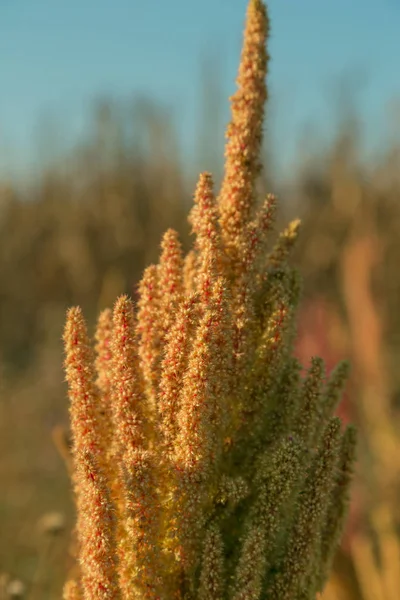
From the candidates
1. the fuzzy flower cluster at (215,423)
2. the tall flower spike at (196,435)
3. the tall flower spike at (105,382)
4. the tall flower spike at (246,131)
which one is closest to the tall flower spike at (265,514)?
the fuzzy flower cluster at (215,423)

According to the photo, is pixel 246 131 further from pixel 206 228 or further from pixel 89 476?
pixel 89 476

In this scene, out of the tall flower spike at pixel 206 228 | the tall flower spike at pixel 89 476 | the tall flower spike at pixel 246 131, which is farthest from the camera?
the tall flower spike at pixel 246 131

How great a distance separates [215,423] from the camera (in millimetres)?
1490

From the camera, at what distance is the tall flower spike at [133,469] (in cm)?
137

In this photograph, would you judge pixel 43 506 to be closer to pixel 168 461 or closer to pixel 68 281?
pixel 168 461

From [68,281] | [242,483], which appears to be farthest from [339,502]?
[68,281]

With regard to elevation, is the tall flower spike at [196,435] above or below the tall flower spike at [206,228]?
below

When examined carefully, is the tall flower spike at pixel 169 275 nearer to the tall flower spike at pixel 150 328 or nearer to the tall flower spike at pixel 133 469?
the tall flower spike at pixel 150 328

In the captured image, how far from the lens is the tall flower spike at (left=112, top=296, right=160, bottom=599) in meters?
1.37

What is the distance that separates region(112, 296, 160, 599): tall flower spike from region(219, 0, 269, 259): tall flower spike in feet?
1.32

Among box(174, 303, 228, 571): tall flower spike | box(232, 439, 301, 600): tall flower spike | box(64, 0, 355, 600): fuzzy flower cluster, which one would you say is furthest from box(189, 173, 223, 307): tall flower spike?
box(232, 439, 301, 600): tall flower spike

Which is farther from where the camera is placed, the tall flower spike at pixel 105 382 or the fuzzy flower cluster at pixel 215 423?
the tall flower spike at pixel 105 382

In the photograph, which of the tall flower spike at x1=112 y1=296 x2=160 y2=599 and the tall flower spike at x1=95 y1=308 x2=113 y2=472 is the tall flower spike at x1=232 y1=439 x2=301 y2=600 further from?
the tall flower spike at x1=95 y1=308 x2=113 y2=472

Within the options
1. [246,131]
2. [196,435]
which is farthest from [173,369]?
[246,131]
